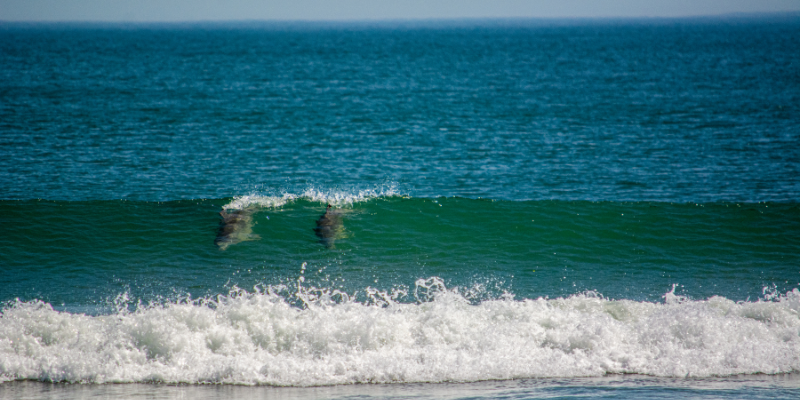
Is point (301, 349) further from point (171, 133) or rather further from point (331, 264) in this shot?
point (171, 133)

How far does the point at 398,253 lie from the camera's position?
12.9 metres

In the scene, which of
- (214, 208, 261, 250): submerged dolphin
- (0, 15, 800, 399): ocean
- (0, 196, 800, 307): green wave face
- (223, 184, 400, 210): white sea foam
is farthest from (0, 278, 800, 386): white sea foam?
(223, 184, 400, 210): white sea foam

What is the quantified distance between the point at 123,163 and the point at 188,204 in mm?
6437

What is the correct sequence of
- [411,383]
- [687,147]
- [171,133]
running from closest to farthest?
[411,383], [687,147], [171,133]

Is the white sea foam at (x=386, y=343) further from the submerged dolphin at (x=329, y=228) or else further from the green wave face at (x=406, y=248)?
the submerged dolphin at (x=329, y=228)

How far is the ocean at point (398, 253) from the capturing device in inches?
300

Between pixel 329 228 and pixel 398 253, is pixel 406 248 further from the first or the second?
pixel 329 228

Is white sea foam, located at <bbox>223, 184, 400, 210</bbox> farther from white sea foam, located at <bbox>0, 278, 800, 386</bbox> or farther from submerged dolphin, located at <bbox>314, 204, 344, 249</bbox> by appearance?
white sea foam, located at <bbox>0, 278, 800, 386</bbox>

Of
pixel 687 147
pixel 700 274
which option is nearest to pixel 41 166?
pixel 700 274

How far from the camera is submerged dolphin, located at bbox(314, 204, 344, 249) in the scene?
13.5 metres

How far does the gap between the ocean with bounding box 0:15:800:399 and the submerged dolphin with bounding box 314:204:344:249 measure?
7 cm

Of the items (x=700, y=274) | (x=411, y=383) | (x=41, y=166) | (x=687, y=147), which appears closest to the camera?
(x=411, y=383)

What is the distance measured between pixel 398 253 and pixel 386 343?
187 inches

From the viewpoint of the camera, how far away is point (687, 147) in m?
23.7
